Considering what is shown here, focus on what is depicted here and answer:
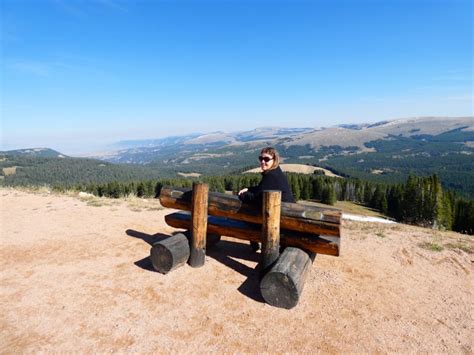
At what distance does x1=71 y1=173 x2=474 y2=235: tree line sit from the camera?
213 ft

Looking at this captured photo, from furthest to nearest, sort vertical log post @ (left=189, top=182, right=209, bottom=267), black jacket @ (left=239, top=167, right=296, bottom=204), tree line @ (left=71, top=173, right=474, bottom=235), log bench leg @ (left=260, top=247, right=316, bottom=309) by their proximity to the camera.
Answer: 1. tree line @ (left=71, top=173, right=474, bottom=235)
2. vertical log post @ (left=189, top=182, right=209, bottom=267)
3. black jacket @ (left=239, top=167, right=296, bottom=204)
4. log bench leg @ (left=260, top=247, right=316, bottom=309)

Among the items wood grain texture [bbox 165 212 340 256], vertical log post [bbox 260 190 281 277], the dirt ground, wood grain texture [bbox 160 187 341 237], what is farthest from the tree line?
vertical log post [bbox 260 190 281 277]

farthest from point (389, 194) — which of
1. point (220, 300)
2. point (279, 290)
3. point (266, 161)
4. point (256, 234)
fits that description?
point (220, 300)

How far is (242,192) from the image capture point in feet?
29.8

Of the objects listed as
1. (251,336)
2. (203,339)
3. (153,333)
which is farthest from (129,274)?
(251,336)

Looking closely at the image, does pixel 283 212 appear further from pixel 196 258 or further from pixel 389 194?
pixel 389 194

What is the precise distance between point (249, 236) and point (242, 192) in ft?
4.98

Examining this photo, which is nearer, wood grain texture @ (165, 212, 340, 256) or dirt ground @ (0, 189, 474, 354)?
dirt ground @ (0, 189, 474, 354)

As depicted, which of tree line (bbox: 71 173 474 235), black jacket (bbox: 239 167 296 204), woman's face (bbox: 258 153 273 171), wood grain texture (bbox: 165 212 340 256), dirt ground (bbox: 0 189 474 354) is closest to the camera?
dirt ground (bbox: 0 189 474 354)

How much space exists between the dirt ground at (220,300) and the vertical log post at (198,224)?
0.38 m

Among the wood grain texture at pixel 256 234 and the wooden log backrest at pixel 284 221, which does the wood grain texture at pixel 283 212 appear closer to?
the wooden log backrest at pixel 284 221

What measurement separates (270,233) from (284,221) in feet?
1.96

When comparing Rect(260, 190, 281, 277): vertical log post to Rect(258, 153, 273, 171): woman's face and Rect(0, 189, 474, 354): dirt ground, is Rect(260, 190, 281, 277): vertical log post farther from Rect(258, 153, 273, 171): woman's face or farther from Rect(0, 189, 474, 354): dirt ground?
Rect(258, 153, 273, 171): woman's face

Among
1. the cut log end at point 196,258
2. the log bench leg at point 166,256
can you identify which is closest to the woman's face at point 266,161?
the cut log end at point 196,258
